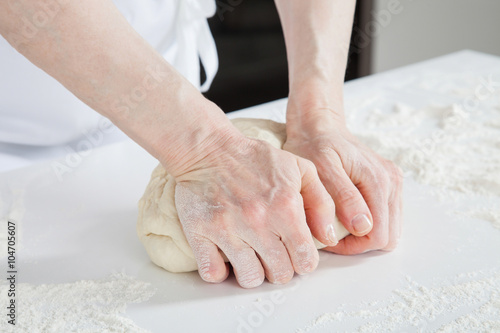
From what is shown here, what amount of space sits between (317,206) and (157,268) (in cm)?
33

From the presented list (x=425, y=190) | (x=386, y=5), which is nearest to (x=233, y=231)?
(x=425, y=190)

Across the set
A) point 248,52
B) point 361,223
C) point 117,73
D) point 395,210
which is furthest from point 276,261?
point 248,52

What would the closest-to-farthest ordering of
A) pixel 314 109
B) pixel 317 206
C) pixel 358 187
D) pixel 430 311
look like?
pixel 430 311 < pixel 317 206 < pixel 358 187 < pixel 314 109

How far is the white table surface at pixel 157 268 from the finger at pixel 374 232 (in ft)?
0.07

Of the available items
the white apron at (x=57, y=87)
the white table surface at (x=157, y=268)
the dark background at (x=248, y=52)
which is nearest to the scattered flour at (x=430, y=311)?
the white table surface at (x=157, y=268)

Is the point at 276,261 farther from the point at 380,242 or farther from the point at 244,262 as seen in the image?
the point at 380,242

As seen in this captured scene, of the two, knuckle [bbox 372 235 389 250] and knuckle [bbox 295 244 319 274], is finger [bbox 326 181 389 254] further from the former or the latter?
knuckle [bbox 295 244 319 274]

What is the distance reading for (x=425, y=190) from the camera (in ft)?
4.35

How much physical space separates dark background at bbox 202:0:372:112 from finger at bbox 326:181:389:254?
8.19ft

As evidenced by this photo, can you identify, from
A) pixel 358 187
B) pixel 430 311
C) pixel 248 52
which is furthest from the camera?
pixel 248 52

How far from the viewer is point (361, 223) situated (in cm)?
106

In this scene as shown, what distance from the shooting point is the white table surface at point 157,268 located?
3.09ft

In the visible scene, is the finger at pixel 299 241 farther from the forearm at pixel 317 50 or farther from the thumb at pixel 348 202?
the forearm at pixel 317 50

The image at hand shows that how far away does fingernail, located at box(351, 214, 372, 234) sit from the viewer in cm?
106
